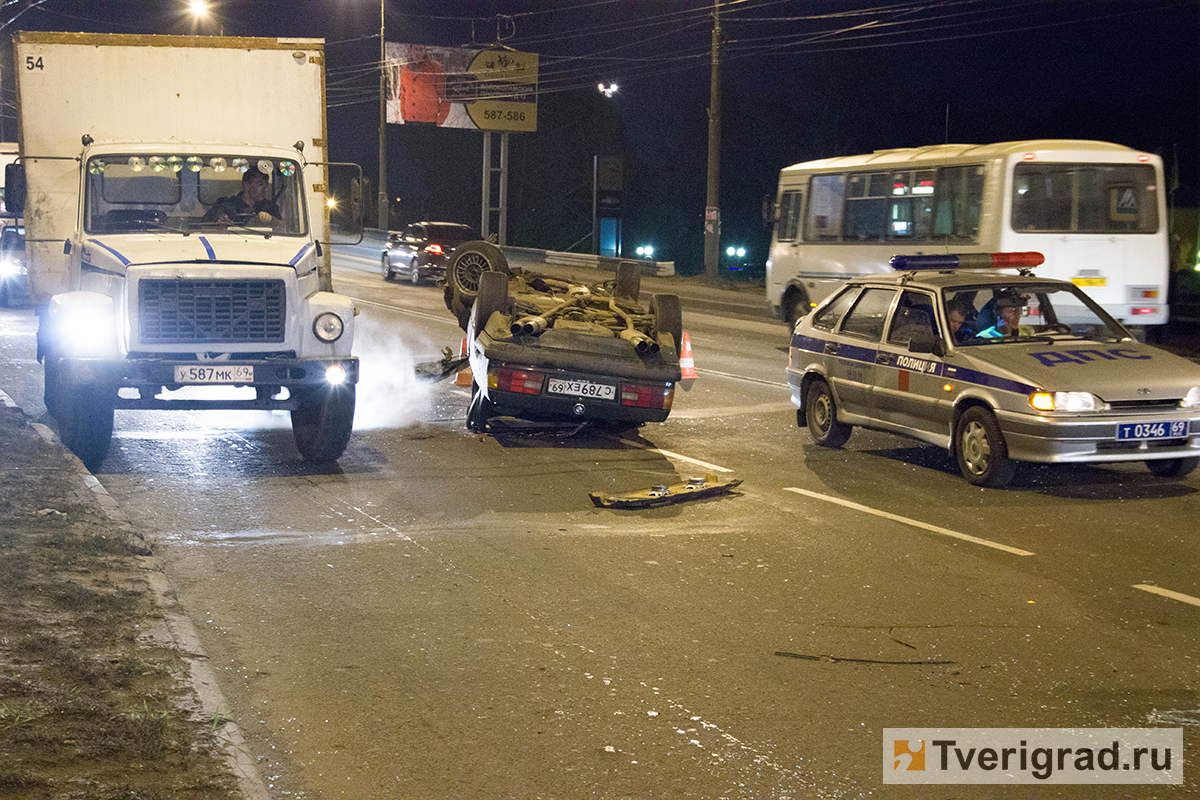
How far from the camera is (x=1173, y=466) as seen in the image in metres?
9.94

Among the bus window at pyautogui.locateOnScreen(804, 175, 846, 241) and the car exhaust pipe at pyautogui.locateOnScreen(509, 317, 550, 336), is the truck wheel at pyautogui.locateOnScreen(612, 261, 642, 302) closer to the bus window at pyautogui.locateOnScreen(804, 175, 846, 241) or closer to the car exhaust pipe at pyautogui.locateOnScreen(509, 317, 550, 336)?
the car exhaust pipe at pyautogui.locateOnScreen(509, 317, 550, 336)

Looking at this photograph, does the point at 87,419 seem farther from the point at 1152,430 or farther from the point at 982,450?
the point at 1152,430

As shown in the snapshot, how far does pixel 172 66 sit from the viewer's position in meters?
12.1

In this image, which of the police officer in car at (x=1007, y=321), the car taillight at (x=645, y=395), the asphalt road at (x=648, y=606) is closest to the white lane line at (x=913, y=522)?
the asphalt road at (x=648, y=606)

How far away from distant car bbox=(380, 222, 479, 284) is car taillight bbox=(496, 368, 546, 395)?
2444cm

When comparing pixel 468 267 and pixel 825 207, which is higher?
pixel 825 207

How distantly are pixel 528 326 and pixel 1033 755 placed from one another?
6658 millimetres

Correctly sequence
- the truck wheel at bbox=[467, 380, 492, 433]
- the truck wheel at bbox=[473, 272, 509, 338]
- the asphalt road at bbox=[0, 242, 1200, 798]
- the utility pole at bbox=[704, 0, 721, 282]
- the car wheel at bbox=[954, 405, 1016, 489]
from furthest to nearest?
the utility pole at bbox=[704, 0, 721, 282] → the truck wheel at bbox=[467, 380, 492, 433] → the truck wheel at bbox=[473, 272, 509, 338] → the car wheel at bbox=[954, 405, 1016, 489] → the asphalt road at bbox=[0, 242, 1200, 798]

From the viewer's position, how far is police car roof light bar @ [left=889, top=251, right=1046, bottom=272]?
11031 millimetres

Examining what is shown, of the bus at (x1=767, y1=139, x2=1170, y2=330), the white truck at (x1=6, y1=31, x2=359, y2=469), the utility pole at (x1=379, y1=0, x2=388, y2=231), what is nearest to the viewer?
the white truck at (x1=6, y1=31, x2=359, y2=469)

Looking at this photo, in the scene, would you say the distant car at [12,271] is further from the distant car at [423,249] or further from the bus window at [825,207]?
the bus window at [825,207]

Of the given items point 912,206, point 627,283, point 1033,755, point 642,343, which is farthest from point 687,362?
point 1033,755

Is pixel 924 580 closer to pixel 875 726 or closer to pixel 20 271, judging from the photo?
pixel 875 726

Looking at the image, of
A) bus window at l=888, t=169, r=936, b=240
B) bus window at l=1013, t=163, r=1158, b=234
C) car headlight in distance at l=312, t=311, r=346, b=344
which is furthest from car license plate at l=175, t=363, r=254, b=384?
bus window at l=888, t=169, r=936, b=240
